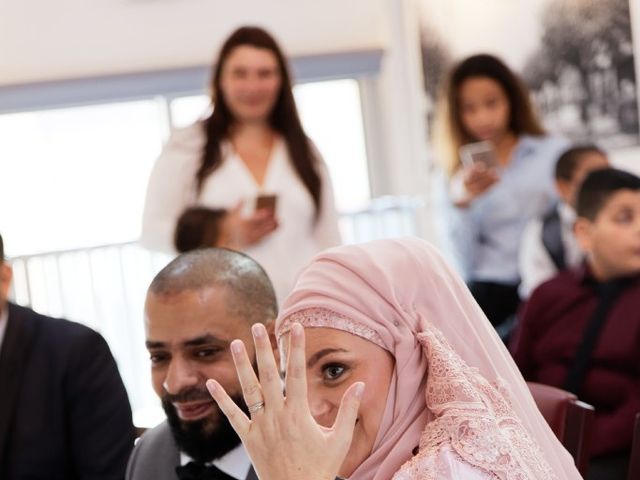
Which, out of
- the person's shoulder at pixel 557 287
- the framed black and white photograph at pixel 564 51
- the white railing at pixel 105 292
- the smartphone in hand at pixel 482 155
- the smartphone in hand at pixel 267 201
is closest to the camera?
the person's shoulder at pixel 557 287

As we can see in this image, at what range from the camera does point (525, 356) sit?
3.85 m

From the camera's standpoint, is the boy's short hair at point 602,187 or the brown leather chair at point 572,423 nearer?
the brown leather chair at point 572,423

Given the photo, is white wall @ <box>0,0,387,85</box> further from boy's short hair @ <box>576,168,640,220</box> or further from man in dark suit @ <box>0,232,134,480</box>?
man in dark suit @ <box>0,232,134,480</box>

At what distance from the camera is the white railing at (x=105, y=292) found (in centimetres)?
665

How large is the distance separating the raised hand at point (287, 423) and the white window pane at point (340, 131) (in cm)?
545

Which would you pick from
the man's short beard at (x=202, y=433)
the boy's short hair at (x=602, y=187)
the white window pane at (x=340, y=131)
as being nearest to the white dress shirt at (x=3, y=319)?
the man's short beard at (x=202, y=433)

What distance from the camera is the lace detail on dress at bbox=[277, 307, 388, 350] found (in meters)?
1.93

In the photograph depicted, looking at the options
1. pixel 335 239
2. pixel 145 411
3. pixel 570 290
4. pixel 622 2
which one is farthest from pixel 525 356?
pixel 145 411

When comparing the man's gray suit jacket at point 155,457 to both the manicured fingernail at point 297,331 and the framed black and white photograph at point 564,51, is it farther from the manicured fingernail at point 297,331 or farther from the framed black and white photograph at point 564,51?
the framed black and white photograph at point 564,51

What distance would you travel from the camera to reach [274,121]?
15.1 ft

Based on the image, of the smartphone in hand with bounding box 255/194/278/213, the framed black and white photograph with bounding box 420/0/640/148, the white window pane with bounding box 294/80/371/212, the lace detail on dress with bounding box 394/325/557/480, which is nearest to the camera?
the lace detail on dress with bounding box 394/325/557/480

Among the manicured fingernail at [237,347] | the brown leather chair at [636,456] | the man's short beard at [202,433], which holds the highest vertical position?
the manicured fingernail at [237,347]

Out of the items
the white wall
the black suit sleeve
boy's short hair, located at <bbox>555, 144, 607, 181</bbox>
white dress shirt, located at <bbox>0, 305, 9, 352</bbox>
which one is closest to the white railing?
the white wall

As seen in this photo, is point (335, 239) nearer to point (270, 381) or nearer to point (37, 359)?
point (37, 359)
